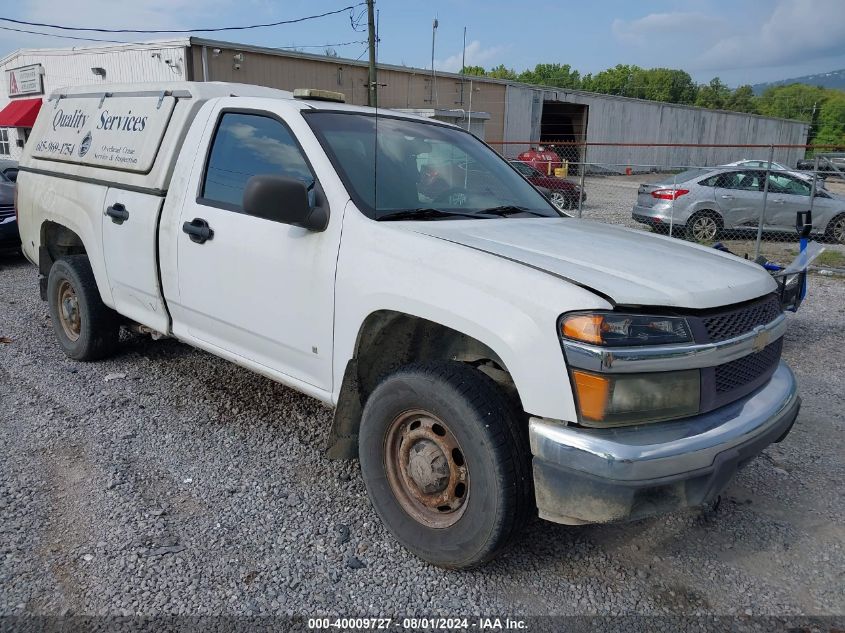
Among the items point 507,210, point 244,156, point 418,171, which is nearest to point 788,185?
point 507,210

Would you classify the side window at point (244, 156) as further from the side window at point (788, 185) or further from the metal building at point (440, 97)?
the side window at point (788, 185)

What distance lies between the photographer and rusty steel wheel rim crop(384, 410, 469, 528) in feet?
8.91

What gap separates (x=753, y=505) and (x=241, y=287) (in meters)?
2.87

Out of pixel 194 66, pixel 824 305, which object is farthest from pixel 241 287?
pixel 194 66

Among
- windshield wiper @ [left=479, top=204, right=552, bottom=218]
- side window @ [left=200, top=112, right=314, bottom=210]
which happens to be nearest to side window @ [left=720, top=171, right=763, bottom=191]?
windshield wiper @ [left=479, top=204, right=552, bottom=218]

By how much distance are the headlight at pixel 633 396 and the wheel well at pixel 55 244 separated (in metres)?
4.46

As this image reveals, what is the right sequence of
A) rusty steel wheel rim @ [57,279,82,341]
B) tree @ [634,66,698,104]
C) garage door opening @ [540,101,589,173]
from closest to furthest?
rusty steel wheel rim @ [57,279,82,341]
garage door opening @ [540,101,589,173]
tree @ [634,66,698,104]

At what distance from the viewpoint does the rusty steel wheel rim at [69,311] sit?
17.2 feet

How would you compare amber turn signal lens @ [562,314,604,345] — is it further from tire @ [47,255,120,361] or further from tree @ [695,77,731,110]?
tree @ [695,77,731,110]

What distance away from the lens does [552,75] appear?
11525 centimetres

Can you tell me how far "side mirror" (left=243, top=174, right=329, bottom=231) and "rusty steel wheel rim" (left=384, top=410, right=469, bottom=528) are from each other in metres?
1.03

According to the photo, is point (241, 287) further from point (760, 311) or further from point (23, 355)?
point (23, 355)

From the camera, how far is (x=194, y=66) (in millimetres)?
20781

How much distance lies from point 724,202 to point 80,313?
11.0 m
